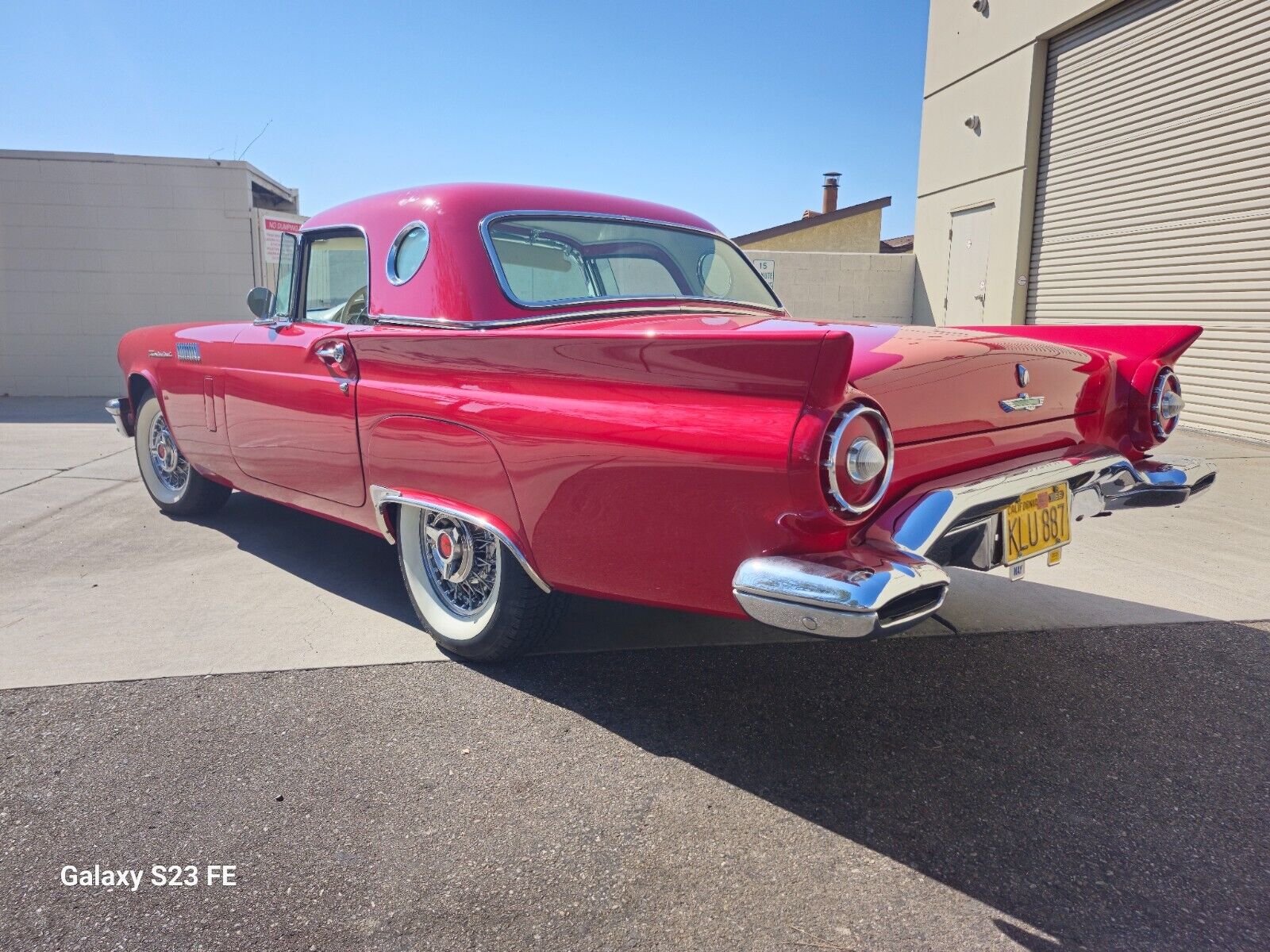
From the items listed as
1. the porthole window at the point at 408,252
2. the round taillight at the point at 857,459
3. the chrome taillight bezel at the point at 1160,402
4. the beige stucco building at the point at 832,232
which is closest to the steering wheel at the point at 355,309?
the porthole window at the point at 408,252

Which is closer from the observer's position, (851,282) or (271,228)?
(271,228)

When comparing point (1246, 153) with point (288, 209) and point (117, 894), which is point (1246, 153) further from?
point (288, 209)

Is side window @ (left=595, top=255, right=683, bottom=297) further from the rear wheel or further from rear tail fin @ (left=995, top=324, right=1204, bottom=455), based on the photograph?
the rear wheel

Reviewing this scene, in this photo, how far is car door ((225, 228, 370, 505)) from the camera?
131 inches

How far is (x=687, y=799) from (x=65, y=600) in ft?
9.58

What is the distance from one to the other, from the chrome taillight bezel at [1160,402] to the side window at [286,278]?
3390 millimetres

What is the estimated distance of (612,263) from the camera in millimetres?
3480

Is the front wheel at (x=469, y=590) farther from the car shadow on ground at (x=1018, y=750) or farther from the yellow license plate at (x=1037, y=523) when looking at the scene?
the yellow license plate at (x=1037, y=523)

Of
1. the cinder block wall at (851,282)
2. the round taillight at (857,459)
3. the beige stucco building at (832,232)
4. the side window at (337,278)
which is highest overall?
the beige stucco building at (832,232)

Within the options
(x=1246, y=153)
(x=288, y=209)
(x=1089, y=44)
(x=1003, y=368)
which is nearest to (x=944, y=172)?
(x=1089, y=44)

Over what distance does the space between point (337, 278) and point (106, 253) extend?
944 centimetres

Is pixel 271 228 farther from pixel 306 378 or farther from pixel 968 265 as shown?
pixel 968 265

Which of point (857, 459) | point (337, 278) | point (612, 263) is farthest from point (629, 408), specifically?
point (337, 278)

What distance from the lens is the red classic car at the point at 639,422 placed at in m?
2.04
